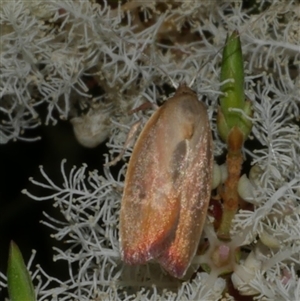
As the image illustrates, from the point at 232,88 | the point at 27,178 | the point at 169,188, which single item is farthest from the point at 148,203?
the point at 27,178

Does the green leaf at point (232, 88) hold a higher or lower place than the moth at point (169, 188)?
higher

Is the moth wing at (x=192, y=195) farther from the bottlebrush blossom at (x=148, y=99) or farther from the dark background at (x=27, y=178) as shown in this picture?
the dark background at (x=27, y=178)

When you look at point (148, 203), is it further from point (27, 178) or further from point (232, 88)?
point (27, 178)

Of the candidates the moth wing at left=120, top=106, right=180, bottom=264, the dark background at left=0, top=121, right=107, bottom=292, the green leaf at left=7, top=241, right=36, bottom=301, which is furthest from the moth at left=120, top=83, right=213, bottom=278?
the dark background at left=0, top=121, right=107, bottom=292

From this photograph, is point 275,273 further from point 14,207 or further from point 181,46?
point 14,207

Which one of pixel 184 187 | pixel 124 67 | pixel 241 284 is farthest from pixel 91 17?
pixel 241 284

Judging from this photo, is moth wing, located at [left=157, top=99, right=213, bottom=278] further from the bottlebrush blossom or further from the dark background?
the dark background

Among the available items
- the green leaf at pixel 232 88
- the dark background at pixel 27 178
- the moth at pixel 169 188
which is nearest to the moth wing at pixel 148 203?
the moth at pixel 169 188
